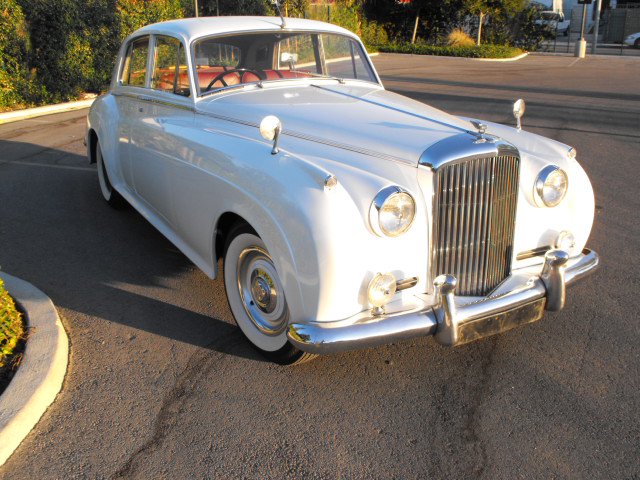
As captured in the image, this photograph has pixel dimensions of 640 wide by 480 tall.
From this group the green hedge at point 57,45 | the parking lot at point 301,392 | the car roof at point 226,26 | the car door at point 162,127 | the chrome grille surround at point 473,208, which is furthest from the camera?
the green hedge at point 57,45

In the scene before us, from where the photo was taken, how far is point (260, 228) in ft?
10.5

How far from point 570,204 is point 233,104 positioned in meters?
2.20

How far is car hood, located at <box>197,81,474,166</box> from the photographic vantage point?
11.4 ft

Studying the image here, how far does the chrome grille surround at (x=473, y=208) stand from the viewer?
3.20 m

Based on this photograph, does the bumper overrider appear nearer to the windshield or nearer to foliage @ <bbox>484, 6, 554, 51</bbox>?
the windshield

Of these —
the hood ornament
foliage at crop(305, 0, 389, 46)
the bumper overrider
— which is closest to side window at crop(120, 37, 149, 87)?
the hood ornament

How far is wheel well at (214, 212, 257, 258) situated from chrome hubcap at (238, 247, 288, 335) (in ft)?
0.60

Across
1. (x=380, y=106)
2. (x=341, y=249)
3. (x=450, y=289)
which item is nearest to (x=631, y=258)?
(x=380, y=106)

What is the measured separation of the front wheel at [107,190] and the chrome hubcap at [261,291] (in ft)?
9.51

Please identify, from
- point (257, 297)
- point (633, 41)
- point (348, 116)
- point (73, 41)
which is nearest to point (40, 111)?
point (73, 41)

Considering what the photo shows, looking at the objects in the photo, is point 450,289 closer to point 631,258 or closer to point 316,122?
point 316,122

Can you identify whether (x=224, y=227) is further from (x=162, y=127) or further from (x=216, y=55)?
(x=216, y=55)

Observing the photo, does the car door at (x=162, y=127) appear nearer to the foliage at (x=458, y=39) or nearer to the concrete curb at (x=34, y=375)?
the concrete curb at (x=34, y=375)

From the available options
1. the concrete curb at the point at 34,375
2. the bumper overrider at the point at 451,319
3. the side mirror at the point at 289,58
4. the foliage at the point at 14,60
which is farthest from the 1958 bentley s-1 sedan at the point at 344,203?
the foliage at the point at 14,60
